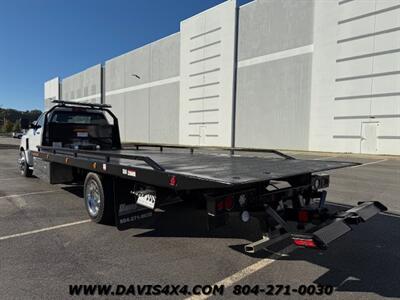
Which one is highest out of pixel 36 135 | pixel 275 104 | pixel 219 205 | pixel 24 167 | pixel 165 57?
pixel 165 57

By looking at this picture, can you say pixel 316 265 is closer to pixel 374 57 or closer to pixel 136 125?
pixel 374 57

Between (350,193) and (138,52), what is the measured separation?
4409cm

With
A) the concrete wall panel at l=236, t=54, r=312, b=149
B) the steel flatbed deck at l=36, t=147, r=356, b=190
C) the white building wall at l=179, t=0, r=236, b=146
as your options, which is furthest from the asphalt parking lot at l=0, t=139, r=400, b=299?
the white building wall at l=179, t=0, r=236, b=146

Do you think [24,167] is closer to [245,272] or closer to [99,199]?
[99,199]

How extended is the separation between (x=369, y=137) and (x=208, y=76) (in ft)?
58.5

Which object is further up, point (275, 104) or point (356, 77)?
point (356, 77)

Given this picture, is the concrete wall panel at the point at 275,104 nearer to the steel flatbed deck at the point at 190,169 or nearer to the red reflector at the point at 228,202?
the steel flatbed deck at the point at 190,169

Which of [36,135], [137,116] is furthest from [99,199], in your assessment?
Answer: [137,116]

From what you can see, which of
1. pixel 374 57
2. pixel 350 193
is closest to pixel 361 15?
pixel 374 57

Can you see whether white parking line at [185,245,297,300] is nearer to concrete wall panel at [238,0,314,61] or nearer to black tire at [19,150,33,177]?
black tire at [19,150,33,177]

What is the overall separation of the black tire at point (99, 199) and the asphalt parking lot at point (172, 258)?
14cm

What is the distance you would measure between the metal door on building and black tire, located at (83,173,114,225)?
22.9 m

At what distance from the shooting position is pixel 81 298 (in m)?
3.22

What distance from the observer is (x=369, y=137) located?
80.2 ft
